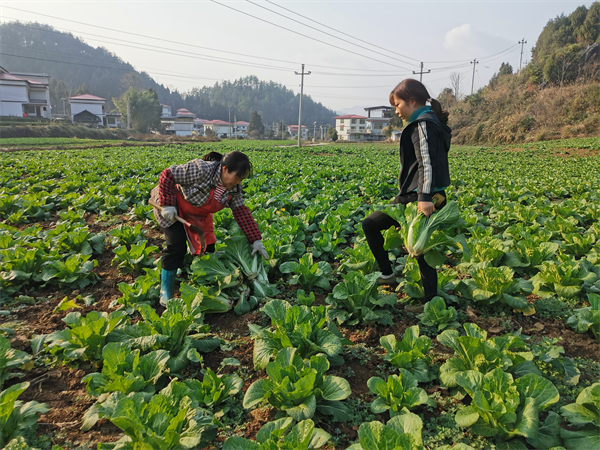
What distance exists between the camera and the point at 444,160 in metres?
3.13

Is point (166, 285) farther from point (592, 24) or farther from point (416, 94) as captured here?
point (592, 24)

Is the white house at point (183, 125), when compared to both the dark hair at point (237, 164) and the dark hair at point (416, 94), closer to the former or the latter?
the dark hair at point (237, 164)

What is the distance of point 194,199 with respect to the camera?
11.2 feet

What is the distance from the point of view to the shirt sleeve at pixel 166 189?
3.32 meters

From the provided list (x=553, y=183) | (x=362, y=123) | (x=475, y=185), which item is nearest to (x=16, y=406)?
(x=475, y=185)

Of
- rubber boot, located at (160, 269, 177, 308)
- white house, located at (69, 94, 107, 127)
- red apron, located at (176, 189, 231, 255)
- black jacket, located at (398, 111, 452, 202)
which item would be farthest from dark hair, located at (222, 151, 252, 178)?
white house, located at (69, 94, 107, 127)

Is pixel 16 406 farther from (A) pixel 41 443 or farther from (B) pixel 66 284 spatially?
(B) pixel 66 284

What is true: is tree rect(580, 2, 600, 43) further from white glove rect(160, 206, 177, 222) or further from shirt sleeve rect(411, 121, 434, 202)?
white glove rect(160, 206, 177, 222)

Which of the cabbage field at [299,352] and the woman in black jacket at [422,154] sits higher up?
the woman in black jacket at [422,154]

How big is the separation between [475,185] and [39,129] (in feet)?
145

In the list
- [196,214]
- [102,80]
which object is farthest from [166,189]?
[102,80]

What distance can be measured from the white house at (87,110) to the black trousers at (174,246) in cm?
6915

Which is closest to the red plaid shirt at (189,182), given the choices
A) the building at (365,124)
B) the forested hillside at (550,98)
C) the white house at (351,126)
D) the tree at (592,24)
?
the forested hillside at (550,98)

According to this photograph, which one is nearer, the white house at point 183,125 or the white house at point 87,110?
the white house at point 87,110
